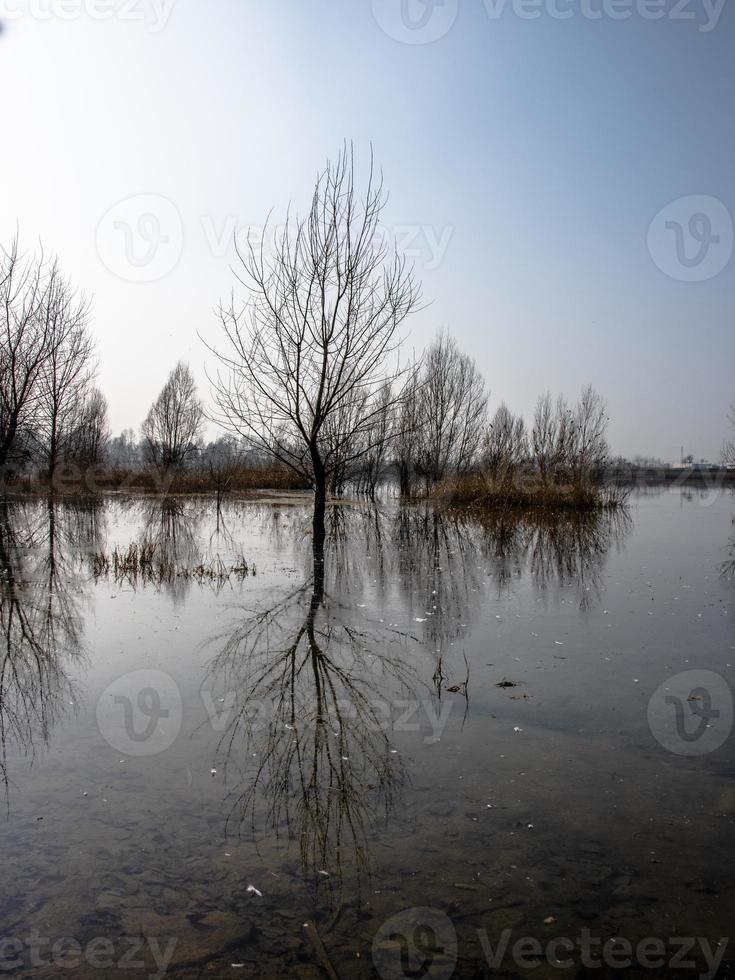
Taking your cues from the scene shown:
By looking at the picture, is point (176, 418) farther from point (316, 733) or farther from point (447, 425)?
point (316, 733)

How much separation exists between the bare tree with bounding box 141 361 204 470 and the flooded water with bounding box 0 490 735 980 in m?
34.2

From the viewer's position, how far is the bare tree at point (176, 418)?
4041 cm

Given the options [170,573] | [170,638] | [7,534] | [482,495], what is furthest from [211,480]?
[170,638]

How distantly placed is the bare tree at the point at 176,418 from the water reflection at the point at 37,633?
2784cm

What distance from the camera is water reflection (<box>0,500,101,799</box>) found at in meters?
4.04

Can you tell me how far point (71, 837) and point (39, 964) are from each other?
2.40ft

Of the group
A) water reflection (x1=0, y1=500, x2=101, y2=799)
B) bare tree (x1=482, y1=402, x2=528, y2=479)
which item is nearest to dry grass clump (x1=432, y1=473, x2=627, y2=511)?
bare tree (x1=482, y1=402, x2=528, y2=479)

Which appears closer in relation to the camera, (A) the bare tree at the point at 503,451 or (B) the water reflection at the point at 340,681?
(B) the water reflection at the point at 340,681

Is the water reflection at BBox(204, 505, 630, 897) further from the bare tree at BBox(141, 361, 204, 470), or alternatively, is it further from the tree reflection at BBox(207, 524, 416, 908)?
the bare tree at BBox(141, 361, 204, 470)

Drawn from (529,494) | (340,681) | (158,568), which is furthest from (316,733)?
(529,494)

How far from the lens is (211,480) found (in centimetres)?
3481

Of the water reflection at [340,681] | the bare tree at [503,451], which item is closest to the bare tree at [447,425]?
the bare tree at [503,451]

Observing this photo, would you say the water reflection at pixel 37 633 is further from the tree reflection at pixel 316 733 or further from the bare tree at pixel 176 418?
the bare tree at pixel 176 418

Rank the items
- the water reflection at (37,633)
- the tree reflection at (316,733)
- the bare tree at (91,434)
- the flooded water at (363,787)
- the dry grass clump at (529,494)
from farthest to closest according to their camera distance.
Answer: the bare tree at (91,434), the dry grass clump at (529,494), the water reflection at (37,633), the tree reflection at (316,733), the flooded water at (363,787)
